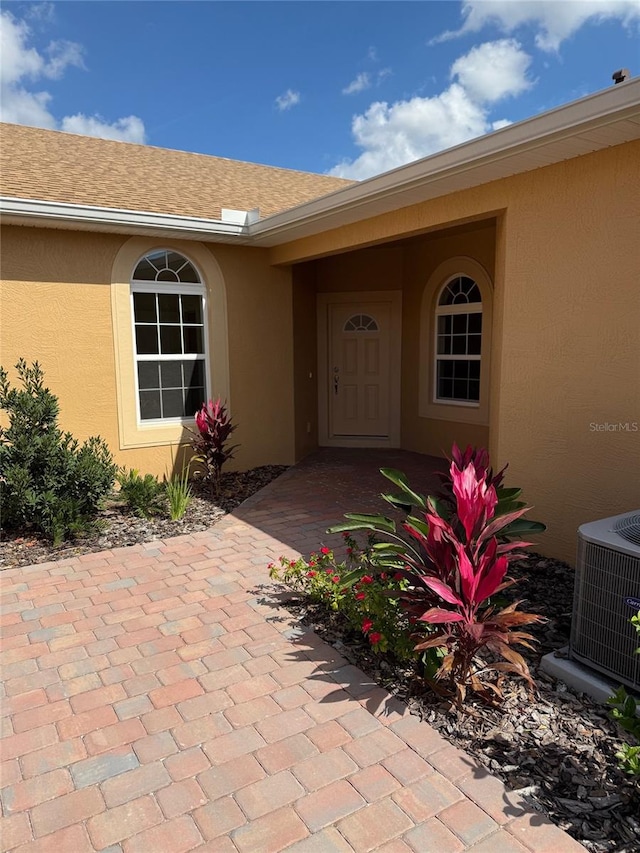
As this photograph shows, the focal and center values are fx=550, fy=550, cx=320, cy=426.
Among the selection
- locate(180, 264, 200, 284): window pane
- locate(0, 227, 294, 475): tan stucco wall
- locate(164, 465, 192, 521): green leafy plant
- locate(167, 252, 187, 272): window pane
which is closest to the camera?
locate(164, 465, 192, 521): green leafy plant

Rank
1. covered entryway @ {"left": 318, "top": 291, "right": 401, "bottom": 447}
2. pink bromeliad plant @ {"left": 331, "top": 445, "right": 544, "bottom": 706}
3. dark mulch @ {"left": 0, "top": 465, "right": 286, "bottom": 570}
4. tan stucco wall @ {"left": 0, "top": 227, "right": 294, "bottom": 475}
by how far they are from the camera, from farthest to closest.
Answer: covered entryway @ {"left": 318, "top": 291, "right": 401, "bottom": 447}
tan stucco wall @ {"left": 0, "top": 227, "right": 294, "bottom": 475}
dark mulch @ {"left": 0, "top": 465, "right": 286, "bottom": 570}
pink bromeliad plant @ {"left": 331, "top": 445, "right": 544, "bottom": 706}

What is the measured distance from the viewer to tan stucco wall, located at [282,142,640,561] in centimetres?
398

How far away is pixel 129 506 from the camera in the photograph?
623 centimetres

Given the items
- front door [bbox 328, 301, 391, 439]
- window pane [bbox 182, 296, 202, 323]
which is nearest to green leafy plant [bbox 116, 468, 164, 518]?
window pane [bbox 182, 296, 202, 323]

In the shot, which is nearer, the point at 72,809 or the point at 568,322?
the point at 72,809

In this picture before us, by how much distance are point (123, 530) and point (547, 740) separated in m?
4.36

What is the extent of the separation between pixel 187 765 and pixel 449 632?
1.34m

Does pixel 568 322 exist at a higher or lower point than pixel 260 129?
lower

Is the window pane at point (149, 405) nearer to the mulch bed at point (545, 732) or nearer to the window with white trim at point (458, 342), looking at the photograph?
the mulch bed at point (545, 732)

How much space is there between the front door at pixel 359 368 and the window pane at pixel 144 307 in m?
3.44

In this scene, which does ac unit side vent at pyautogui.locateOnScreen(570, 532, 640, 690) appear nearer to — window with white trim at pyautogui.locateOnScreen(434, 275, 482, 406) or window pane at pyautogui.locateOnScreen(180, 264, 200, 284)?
window with white trim at pyautogui.locateOnScreen(434, 275, 482, 406)

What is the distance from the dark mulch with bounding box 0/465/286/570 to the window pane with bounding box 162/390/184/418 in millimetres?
1021

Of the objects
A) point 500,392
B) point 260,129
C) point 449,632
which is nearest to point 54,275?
point 500,392

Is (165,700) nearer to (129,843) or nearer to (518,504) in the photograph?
(129,843)
